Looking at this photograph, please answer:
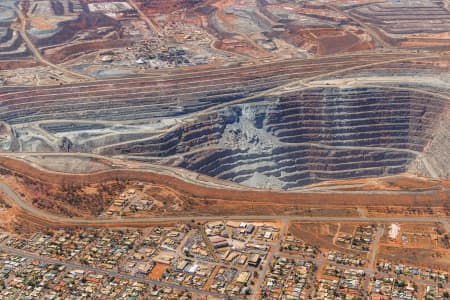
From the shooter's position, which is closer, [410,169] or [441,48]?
[410,169]

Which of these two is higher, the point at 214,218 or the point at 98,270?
the point at 214,218

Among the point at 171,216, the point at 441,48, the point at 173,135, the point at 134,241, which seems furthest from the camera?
the point at 441,48

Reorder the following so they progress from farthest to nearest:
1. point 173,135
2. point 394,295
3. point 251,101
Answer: point 251,101 < point 173,135 < point 394,295

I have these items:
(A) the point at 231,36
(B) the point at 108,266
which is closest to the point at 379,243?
(B) the point at 108,266

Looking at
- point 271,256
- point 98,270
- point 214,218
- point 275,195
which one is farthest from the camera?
point 275,195

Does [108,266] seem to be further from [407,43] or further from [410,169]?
[407,43]

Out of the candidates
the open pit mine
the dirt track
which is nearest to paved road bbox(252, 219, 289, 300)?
the open pit mine

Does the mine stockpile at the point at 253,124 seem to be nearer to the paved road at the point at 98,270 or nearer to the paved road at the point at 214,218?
the paved road at the point at 214,218

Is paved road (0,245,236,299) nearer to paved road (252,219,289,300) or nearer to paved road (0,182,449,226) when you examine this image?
paved road (252,219,289,300)

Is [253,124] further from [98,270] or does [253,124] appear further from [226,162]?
[98,270]

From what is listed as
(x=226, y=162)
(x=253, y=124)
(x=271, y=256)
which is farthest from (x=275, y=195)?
(x=253, y=124)

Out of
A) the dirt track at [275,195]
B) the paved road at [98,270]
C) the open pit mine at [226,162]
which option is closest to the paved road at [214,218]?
the open pit mine at [226,162]
